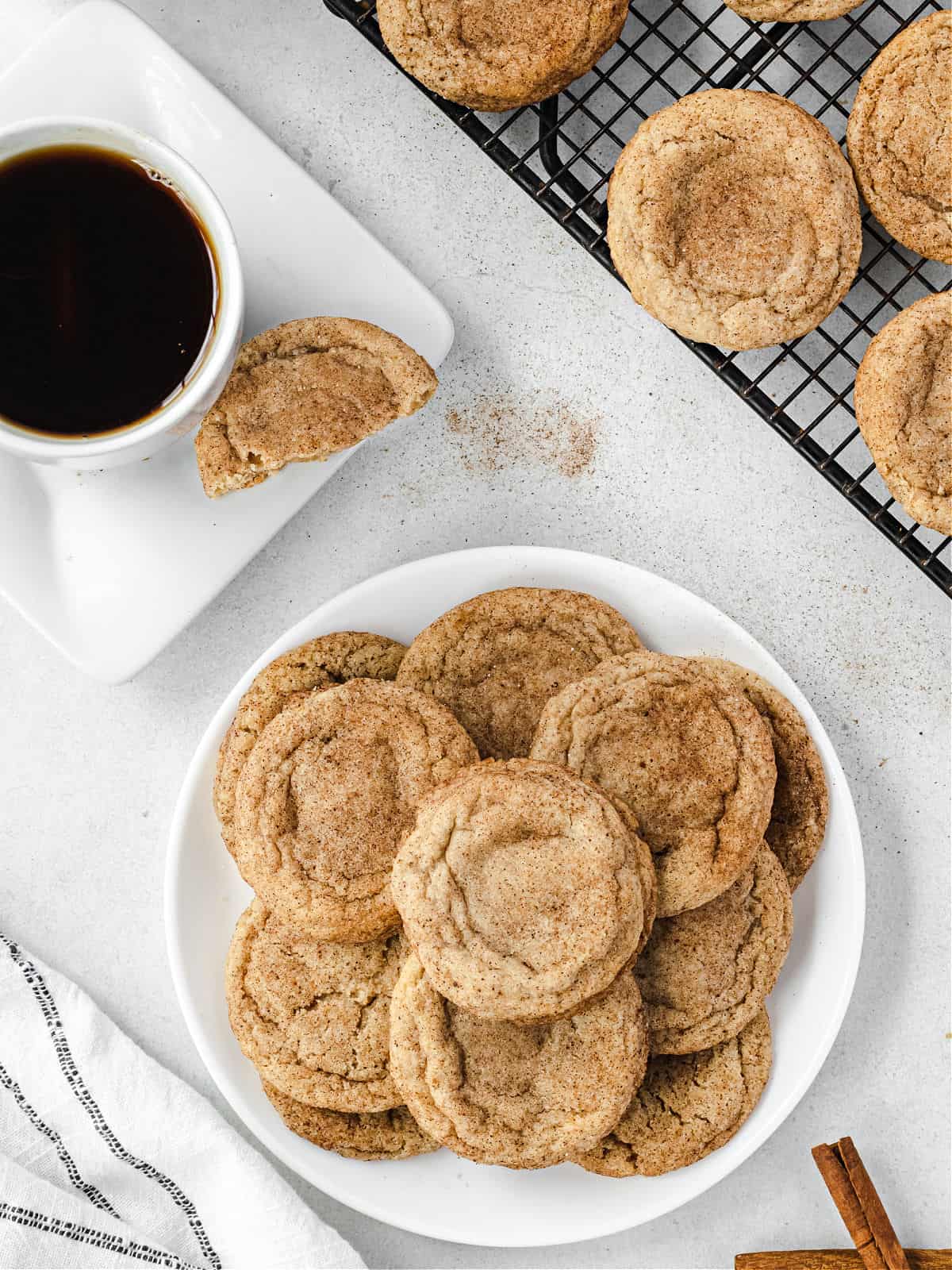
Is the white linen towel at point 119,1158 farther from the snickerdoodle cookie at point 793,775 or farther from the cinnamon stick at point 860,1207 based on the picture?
the snickerdoodle cookie at point 793,775

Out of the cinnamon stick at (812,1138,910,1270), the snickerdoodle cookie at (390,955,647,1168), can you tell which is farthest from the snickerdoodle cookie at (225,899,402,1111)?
the cinnamon stick at (812,1138,910,1270)

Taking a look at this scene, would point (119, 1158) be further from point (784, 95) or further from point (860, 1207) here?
point (784, 95)

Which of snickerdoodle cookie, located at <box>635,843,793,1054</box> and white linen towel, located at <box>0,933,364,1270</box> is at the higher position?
snickerdoodle cookie, located at <box>635,843,793,1054</box>

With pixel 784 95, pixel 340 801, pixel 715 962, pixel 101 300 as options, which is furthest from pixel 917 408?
pixel 101 300

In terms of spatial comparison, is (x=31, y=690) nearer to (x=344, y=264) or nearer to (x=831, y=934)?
(x=344, y=264)

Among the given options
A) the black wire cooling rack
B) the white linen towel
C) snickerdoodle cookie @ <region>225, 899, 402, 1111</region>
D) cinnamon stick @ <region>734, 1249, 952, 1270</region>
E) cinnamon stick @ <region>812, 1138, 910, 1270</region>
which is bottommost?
the white linen towel

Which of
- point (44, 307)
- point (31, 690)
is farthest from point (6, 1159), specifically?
point (44, 307)

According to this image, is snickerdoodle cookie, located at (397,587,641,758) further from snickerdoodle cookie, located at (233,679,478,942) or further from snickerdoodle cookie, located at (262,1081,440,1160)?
snickerdoodle cookie, located at (262,1081,440,1160)
